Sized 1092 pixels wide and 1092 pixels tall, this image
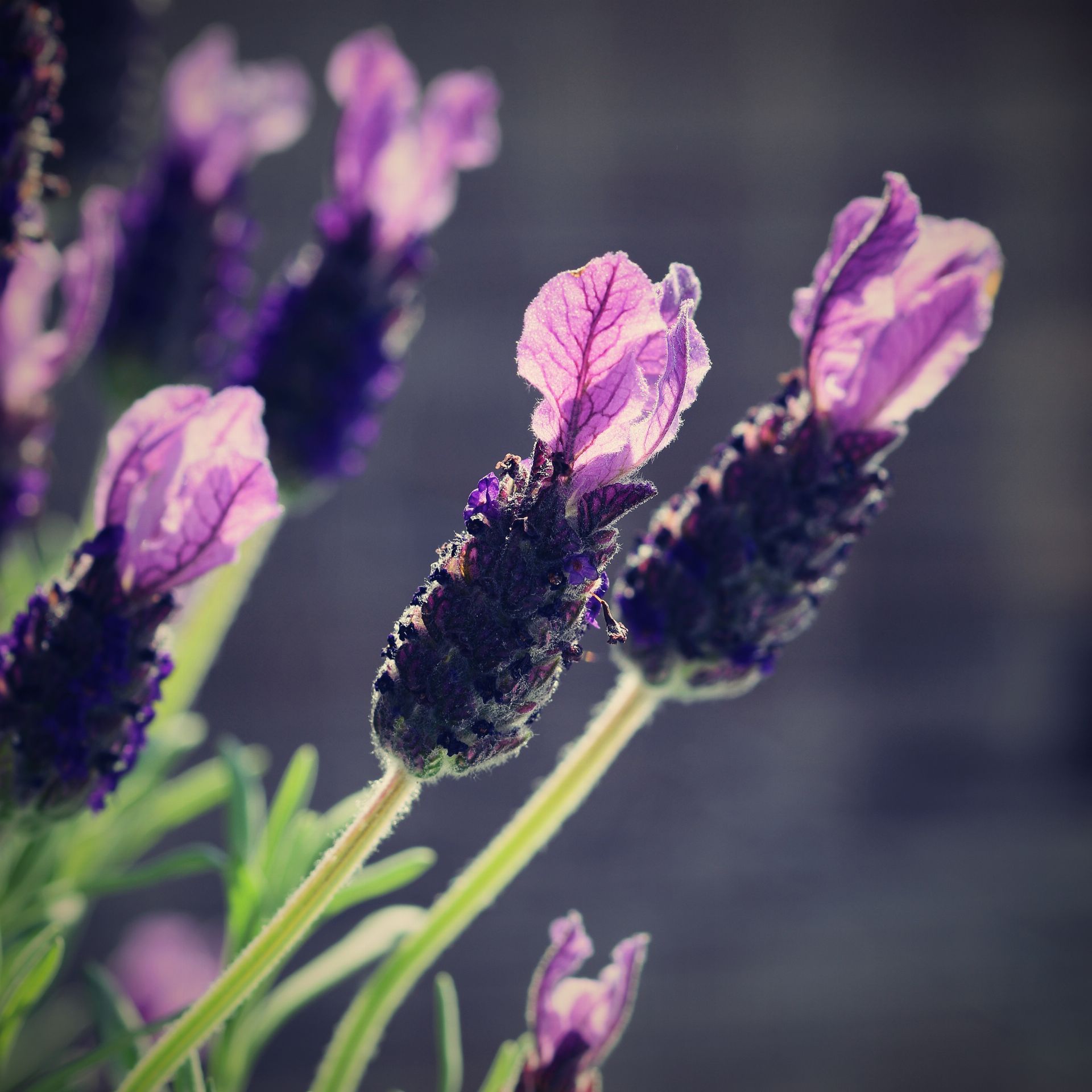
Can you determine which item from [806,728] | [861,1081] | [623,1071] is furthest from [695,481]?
[806,728]

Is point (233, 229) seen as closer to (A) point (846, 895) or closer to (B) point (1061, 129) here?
(A) point (846, 895)

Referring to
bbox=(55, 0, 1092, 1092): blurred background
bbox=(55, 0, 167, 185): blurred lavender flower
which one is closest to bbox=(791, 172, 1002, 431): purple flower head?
bbox=(55, 0, 167, 185): blurred lavender flower

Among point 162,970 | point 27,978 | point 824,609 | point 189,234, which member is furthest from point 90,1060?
point 824,609

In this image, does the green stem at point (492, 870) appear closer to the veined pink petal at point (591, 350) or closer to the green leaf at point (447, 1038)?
the green leaf at point (447, 1038)

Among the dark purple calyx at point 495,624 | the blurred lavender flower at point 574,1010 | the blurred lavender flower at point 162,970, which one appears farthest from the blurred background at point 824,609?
the dark purple calyx at point 495,624

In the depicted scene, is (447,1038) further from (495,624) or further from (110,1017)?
(495,624)
